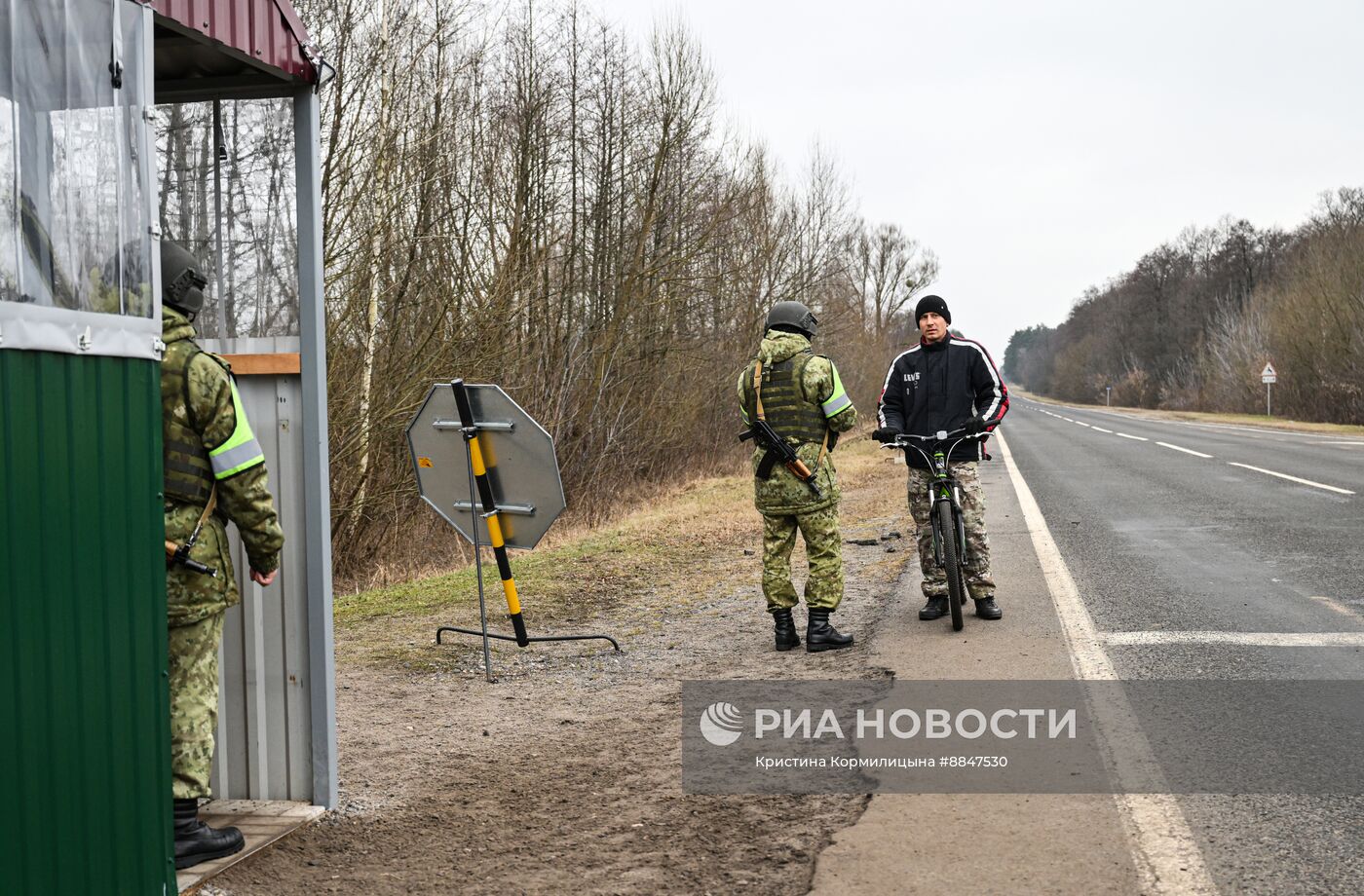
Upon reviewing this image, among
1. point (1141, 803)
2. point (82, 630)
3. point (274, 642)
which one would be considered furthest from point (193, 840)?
point (1141, 803)

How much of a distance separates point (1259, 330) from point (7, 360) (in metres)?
68.3

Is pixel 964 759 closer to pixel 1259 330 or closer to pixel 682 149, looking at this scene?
pixel 682 149

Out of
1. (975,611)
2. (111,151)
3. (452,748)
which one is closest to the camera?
(111,151)

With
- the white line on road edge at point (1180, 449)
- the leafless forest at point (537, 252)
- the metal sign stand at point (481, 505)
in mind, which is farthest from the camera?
the white line on road edge at point (1180, 449)

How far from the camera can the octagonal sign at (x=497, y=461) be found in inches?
272

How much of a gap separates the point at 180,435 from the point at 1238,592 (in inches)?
282

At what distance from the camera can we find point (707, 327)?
2589 cm

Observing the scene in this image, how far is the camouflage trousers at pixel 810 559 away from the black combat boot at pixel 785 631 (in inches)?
1.7

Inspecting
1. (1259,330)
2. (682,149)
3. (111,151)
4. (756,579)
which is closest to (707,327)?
(682,149)

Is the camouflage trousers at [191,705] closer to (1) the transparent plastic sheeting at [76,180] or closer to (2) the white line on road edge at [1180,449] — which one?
(1) the transparent plastic sheeting at [76,180]

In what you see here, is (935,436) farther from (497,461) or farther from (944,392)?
(497,461)

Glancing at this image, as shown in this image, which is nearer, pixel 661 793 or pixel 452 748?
pixel 661 793

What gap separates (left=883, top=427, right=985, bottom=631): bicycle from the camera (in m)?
7.39

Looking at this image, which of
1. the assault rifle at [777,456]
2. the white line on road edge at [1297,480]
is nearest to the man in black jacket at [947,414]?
the assault rifle at [777,456]
